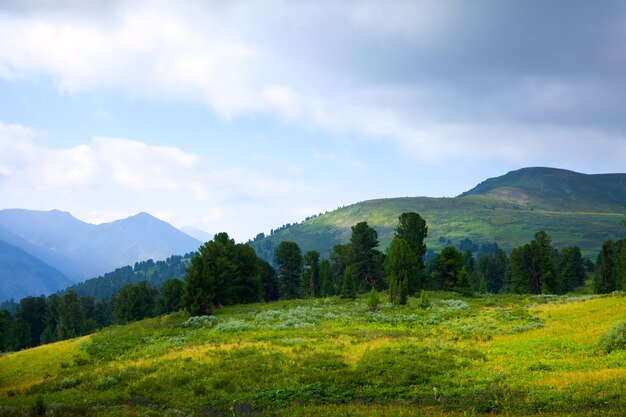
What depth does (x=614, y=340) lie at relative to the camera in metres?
22.5

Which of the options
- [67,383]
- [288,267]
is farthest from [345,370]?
[288,267]

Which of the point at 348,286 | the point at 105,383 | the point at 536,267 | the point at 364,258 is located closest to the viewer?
the point at 105,383

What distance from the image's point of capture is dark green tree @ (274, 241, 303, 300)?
9481 centimetres

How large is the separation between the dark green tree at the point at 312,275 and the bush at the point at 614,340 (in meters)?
71.6

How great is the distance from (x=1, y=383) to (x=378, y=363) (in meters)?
29.1

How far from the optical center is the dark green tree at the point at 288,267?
94812 mm

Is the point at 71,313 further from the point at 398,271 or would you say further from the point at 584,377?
the point at 584,377

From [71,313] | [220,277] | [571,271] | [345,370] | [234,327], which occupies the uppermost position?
[220,277]

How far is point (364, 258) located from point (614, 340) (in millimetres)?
66020

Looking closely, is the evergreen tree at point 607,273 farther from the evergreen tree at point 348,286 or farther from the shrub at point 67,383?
the shrub at point 67,383

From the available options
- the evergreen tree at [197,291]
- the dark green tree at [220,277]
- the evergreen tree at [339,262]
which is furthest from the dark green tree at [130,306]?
the evergreen tree at [339,262]

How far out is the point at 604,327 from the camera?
2862 centimetres

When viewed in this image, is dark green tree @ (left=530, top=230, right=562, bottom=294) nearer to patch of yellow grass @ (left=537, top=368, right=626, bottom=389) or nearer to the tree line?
the tree line

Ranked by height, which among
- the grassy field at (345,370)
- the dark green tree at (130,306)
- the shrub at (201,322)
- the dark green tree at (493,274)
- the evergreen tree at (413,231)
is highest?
the evergreen tree at (413,231)
